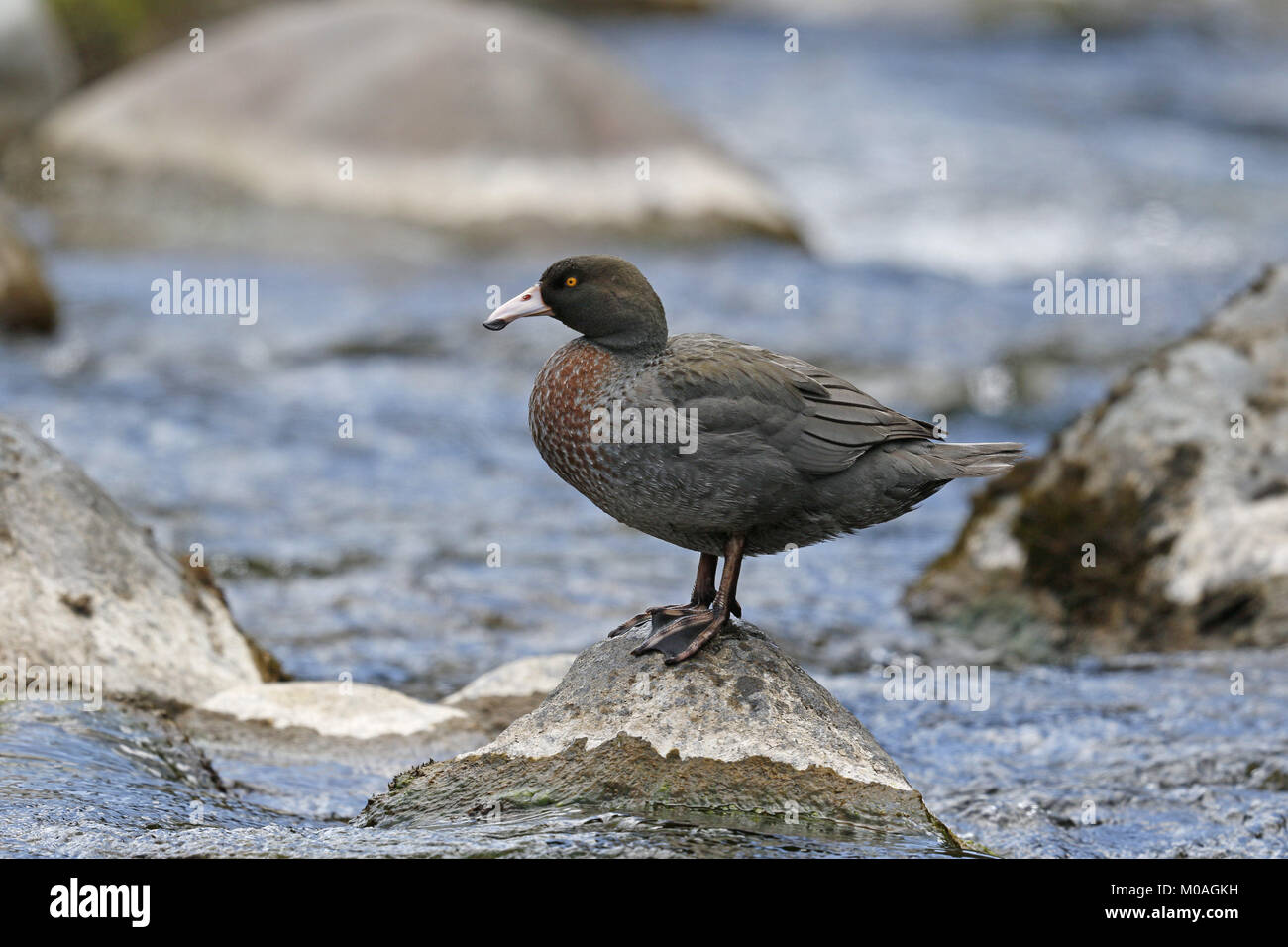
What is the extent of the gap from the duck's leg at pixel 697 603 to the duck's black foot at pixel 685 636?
0.21 feet

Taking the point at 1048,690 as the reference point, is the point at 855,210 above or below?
above

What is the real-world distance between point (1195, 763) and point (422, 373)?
27.1 ft

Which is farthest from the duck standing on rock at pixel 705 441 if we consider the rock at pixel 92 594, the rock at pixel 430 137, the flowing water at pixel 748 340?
the rock at pixel 430 137

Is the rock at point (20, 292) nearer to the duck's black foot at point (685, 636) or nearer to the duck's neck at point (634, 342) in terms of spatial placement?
the duck's neck at point (634, 342)

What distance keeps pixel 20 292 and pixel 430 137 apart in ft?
16.0

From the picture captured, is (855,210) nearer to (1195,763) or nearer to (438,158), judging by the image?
(438,158)

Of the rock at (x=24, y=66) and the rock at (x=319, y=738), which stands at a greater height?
the rock at (x=24, y=66)

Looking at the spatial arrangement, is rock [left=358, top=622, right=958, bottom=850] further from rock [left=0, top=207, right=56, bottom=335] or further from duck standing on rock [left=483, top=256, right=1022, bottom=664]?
rock [left=0, top=207, right=56, bottom=335]

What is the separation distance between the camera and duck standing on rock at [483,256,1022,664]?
449cm

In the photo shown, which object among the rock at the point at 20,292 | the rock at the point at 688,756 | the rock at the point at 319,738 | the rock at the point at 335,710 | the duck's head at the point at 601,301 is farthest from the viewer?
the rock at the point at 20,292

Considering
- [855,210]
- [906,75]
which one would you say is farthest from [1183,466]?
[906,75]

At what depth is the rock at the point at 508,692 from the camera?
247 inches

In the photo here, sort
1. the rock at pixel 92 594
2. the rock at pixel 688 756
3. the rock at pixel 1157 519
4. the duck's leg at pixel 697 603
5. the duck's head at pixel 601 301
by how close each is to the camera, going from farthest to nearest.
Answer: the rock at pixel 1157 519 → the rock at pixel 92 594 → the duck's leg at pixel 697 603 → the duck's head at pixel 601 301 → the rock at pixel 688 756
